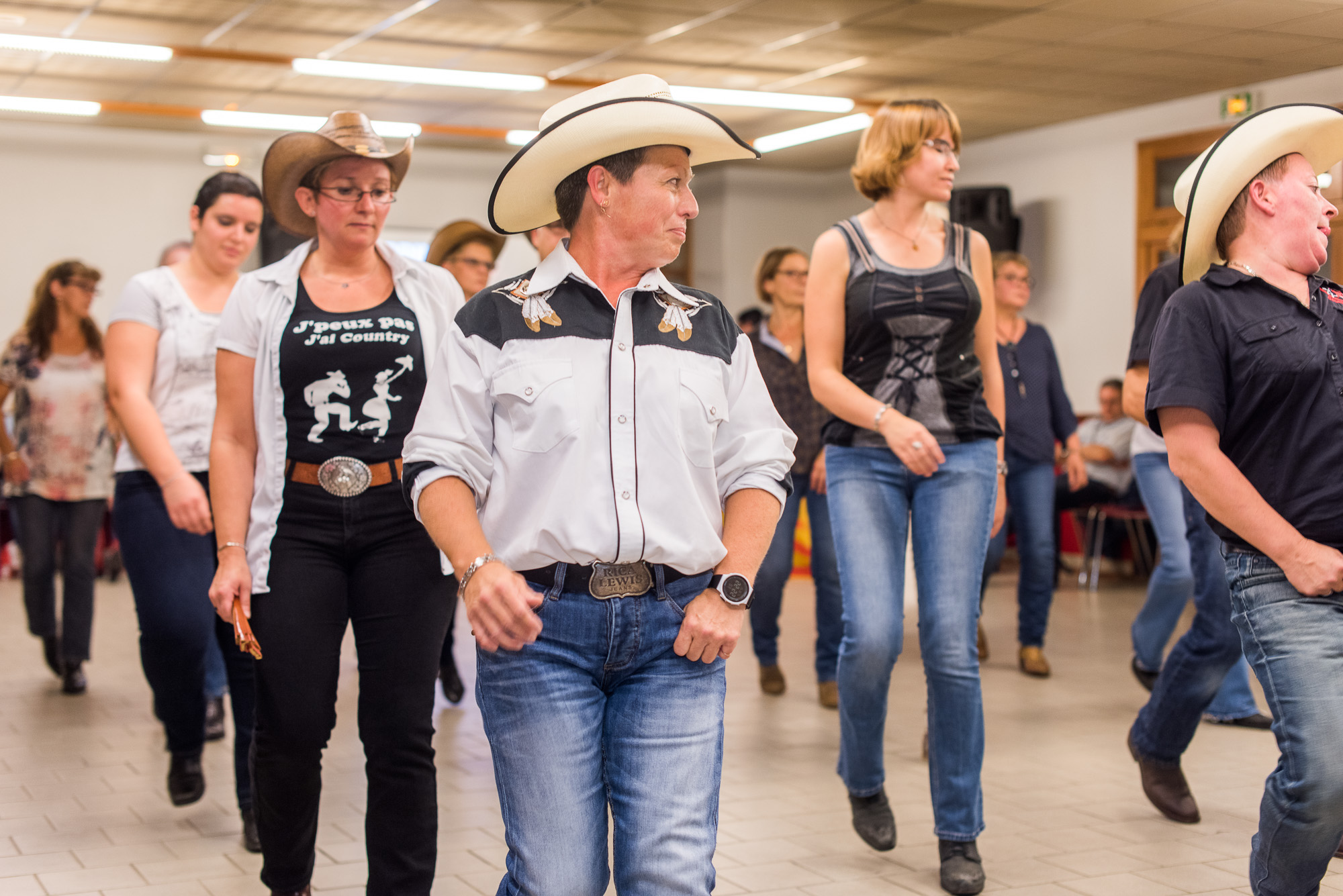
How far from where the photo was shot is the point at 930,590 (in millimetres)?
3225

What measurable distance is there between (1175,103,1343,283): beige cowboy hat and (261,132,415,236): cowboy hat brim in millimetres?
1547

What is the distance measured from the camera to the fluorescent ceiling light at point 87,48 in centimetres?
921

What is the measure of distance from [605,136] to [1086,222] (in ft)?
34.5

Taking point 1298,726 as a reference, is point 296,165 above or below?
above

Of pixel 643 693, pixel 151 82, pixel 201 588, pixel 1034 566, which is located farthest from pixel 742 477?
pixel 151 82

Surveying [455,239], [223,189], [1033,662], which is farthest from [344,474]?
[1033,662]

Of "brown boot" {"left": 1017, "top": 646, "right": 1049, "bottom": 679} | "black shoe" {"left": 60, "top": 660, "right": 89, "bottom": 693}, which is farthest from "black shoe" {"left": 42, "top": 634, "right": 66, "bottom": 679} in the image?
"brown boot" {"left": 1017, "top": 646, "right": 1049, "bottom": 679}

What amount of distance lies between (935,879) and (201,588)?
6.94 ft

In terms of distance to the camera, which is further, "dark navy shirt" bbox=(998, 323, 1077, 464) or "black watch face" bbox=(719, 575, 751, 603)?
"dark navy shirt" bbox=(998, 323, 1077, 464)

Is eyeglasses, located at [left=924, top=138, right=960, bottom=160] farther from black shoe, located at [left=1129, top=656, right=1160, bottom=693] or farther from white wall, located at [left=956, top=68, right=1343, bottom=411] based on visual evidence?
white wall, located at [left=956, top=68, right=1343, bottom=411]

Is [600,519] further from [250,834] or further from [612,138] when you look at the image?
[250,834]

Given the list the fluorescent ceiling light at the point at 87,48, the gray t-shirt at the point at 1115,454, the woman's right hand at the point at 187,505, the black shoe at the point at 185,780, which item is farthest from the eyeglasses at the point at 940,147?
the fluorescent ceiling light at the point at 87,48

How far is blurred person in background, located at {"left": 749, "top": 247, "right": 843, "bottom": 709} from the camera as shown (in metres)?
5.59

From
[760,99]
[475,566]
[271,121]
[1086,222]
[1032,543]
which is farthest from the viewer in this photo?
[271,121]
